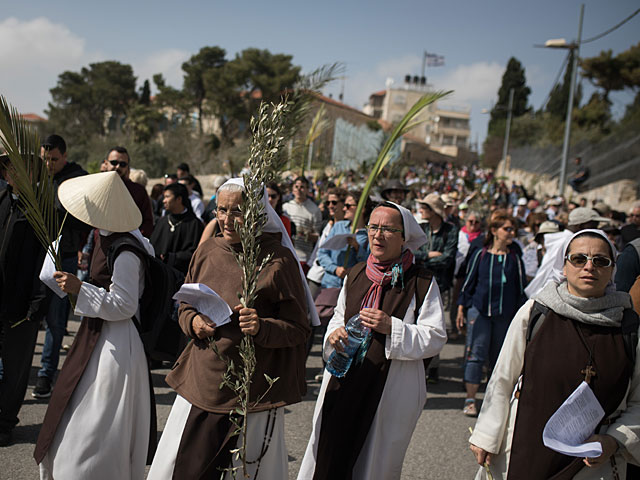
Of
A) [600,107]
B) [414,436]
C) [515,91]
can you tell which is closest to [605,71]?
[600,107]

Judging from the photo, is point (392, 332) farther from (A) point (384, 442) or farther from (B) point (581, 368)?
(B) point (581, 368)

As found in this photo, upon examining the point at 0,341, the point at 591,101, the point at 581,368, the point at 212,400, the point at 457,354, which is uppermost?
the point at 591,101

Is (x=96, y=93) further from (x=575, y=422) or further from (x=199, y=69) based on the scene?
(x=575, y=422)

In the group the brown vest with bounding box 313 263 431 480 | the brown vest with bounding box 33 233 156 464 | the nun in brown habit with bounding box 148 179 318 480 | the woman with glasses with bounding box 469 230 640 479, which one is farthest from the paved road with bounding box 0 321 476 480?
the woman with glasses with bounding box 469 230 640 479

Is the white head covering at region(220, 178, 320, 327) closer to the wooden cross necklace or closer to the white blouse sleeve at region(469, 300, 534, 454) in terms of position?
the white blouse sleeve at region(469, 300, 534, 454)

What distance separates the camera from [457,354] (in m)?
8.65

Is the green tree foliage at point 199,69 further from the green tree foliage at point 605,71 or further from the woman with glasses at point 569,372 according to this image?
the woman with glasses at point 569,372

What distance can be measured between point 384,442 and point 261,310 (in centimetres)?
110

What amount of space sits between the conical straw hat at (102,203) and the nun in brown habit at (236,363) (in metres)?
0.70

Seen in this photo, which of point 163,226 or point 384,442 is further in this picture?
point 163,226

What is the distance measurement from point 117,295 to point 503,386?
221 cm

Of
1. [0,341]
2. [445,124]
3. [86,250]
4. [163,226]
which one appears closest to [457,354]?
[163,226]

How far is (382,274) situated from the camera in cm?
363

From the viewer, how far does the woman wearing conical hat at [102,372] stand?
3.37 metres
